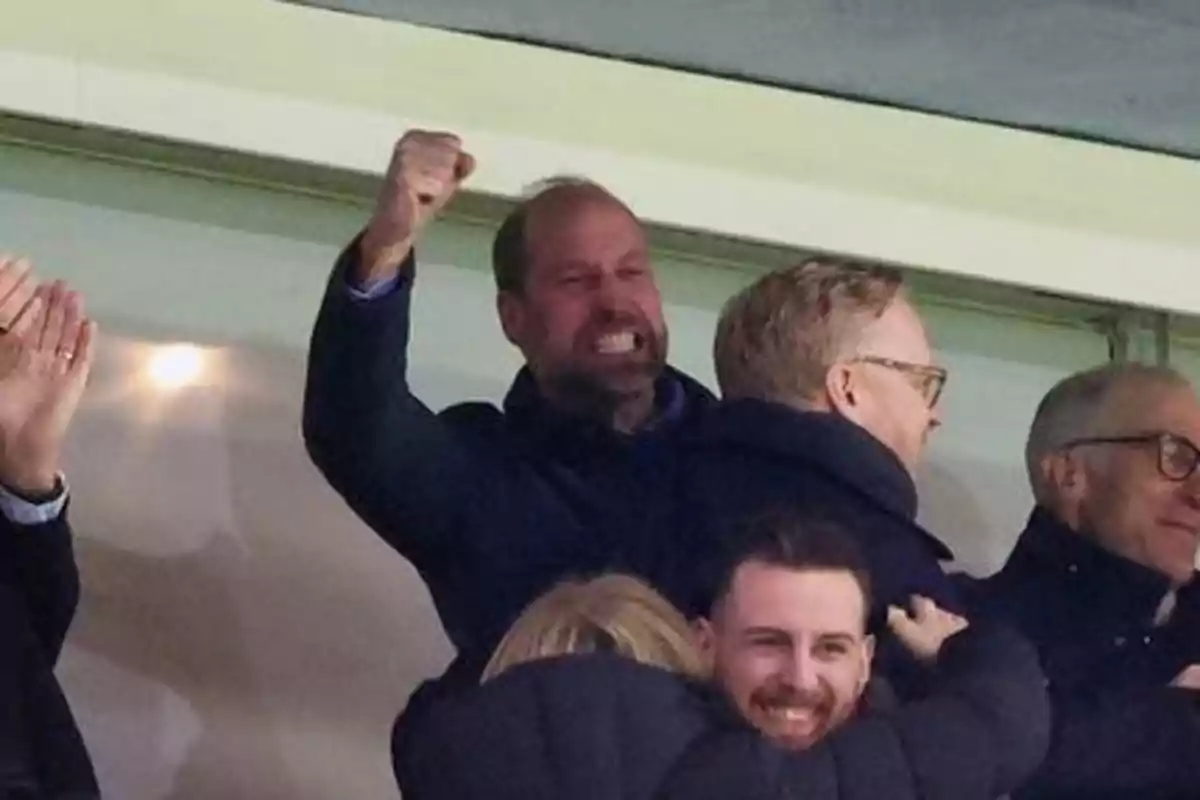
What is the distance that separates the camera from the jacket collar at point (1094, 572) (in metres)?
1.56

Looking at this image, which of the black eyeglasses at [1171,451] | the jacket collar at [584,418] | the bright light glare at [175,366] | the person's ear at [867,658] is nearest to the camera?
the person's ear at [867,658]

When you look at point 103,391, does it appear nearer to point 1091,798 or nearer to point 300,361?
point 300,361

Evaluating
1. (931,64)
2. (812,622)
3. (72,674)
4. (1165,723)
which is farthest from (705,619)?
(931,64)

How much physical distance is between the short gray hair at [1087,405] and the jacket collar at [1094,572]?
7 cm

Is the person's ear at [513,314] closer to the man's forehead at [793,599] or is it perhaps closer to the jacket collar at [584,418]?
the jacket collar at [584,418]


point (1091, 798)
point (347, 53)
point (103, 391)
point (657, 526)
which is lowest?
point (1091, 798)

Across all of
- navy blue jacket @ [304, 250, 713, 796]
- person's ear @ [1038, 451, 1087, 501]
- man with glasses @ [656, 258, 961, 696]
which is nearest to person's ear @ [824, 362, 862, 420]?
man with glasses @ [656, 258, 961, 696]

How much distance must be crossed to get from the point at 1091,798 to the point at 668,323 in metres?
0.70

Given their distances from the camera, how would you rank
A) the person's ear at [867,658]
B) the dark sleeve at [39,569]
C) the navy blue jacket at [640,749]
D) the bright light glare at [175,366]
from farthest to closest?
the bright light glare at [175,366] → the dark sleeve at [39,569] → the person's ear at [867,658] → the navy blue jacket at [640,749]

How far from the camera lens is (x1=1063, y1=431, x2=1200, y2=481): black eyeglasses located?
1651mm

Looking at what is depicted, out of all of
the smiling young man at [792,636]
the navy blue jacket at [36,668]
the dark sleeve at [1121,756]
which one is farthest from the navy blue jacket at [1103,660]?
the navy blue jacket at [36,668]

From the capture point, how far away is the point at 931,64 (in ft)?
6.64

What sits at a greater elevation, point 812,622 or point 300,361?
point 300,361

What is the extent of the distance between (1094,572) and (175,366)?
71 cm
